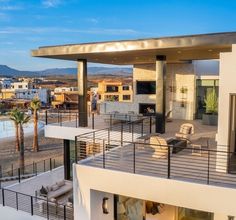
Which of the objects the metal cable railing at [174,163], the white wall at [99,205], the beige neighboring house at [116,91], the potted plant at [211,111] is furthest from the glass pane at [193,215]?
the beige neighboring house at [116,91]

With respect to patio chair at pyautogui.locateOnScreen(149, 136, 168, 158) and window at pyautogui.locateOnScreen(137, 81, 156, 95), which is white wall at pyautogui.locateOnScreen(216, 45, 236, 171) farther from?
window at pyautogui.locateOnScreen(137, 81, 156, 95)

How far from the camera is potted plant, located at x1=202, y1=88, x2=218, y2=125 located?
16141 mm

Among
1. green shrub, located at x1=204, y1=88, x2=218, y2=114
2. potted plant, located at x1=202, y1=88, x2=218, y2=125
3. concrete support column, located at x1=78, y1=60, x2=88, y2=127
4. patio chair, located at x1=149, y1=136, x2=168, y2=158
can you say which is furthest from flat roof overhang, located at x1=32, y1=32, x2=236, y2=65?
green shrub, located at x1=204, y1=88, x2=218, y2=114

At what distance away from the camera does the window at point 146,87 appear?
2033cm

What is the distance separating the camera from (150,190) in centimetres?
802

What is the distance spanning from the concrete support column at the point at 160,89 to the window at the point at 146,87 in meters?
6.52

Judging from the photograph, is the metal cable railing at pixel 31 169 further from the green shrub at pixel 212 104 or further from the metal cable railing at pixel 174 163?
the metal cable railing at pixel 174 163

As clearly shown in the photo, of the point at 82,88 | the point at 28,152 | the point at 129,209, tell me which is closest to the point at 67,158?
the point at 82,88

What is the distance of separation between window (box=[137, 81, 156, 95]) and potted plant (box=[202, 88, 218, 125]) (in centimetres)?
411

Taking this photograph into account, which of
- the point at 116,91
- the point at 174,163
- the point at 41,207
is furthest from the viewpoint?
the point at 116,91

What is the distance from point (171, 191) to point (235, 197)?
156 centimetres

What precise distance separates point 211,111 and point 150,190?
10.0 meters

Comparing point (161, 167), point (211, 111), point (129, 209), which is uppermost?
point (211, 111)

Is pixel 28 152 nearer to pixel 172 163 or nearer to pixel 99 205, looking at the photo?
pixel 99 205
